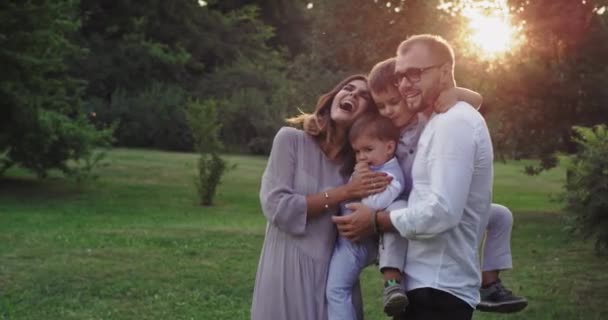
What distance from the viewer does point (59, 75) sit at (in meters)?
22.8

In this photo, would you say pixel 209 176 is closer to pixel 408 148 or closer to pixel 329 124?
pixel 329 124

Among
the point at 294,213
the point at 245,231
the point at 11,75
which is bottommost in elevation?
the point at 245,231

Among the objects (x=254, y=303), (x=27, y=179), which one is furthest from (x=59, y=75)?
(x=254, y=303)

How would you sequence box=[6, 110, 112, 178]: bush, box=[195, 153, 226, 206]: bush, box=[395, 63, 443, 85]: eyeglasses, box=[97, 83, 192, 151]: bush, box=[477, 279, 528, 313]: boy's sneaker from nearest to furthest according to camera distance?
box=[395, 63, 443, 85]: eyeglasses < box=[477, 279, 528, 313]: boy's sneaker < box=[195, 153, 226, 206]: bush < box=[6, 110, 112, 178]: bush < box=[97, 83, 192, 151]: bush

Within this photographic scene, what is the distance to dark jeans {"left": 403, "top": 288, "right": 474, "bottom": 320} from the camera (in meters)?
3.05

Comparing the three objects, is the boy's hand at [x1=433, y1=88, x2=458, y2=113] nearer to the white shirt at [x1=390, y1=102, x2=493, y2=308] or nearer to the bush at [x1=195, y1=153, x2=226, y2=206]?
the white shirt at [x1=390, y1=102, x2=493, y2=308]

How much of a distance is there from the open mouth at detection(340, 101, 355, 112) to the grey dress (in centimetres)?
23

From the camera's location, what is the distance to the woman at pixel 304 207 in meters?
3.41

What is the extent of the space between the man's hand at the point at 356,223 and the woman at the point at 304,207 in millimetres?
106

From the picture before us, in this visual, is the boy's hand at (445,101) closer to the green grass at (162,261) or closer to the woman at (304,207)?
the woman at (304,207)

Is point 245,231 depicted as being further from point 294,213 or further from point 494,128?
point 294,213

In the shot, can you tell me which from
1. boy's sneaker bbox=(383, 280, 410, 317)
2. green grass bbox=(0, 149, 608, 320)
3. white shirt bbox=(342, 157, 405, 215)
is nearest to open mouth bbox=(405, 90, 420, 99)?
white shirt bbox=(342, 157, 405, 215)

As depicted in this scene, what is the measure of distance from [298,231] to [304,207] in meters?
0.11

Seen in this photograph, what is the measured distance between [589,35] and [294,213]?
1484 cm
